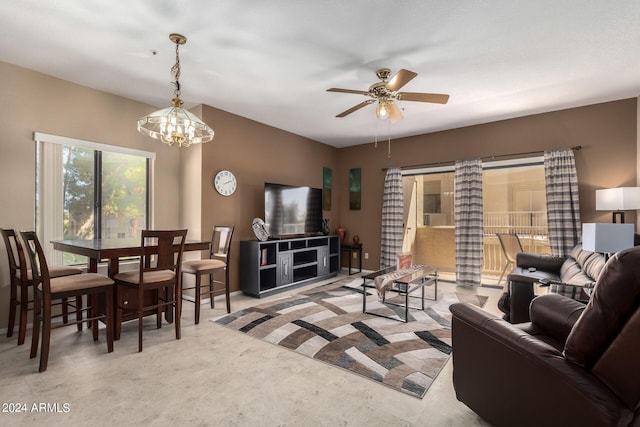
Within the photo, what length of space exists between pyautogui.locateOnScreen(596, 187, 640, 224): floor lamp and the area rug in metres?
1.78

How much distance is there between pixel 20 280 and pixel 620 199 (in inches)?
236

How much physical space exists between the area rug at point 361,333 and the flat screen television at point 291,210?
3.75ft

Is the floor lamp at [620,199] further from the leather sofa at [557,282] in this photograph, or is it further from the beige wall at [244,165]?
the beige wall at [244,165]

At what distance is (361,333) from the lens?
2918mm

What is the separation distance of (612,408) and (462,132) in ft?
15.3

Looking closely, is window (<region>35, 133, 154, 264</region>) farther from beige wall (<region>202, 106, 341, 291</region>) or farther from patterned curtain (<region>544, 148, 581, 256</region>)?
patterned curtain (<region>544, 148, 581, 256</region>)

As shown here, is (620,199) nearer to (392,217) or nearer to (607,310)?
(392,217)

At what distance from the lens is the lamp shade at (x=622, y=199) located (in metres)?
3.37

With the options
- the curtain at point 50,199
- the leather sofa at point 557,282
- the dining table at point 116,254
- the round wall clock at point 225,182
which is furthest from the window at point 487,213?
the curtain at point 50,199

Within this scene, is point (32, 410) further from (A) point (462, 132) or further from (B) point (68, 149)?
(A) point (462, 132)

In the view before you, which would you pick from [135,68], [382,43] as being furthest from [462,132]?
[135,68]

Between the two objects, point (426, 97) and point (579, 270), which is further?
point (579, 270)

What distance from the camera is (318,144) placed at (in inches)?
240

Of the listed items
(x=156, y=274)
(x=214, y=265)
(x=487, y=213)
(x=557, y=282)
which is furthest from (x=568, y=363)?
(x=487, y=213)
